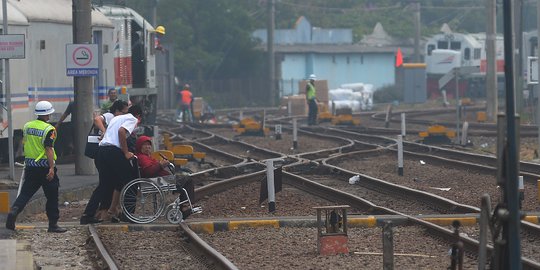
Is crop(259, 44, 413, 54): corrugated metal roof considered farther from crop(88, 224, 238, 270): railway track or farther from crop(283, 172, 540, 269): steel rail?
crop(88, 224, 238, 270): railway track

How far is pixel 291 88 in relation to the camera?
75250mm

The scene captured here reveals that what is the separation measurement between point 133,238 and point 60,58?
38.7ft

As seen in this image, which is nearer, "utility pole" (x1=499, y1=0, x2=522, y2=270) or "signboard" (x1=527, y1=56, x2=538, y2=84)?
"utility pole" (x1=499, y1=0, x2=522, y2=270)

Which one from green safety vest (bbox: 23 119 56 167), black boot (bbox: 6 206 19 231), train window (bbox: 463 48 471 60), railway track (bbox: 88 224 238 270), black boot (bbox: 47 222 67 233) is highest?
train window (bbox: 463 48 471 60)

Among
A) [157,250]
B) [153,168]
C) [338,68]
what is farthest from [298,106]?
[157,250]

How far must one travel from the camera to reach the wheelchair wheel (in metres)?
15.5

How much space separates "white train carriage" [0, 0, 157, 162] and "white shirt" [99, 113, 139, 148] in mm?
7440

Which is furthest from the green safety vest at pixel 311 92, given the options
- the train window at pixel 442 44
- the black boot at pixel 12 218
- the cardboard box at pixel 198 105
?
the train window at pixel 442 44

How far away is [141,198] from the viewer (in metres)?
15.6

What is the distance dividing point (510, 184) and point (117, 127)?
25.5 feet

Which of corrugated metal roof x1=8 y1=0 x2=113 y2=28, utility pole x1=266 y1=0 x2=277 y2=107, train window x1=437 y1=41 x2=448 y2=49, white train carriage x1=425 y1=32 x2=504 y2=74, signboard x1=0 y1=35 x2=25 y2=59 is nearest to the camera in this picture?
signboard x1=0 y1=35 x2=25 y2=59

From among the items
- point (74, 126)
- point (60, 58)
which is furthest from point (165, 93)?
point (74, 126)

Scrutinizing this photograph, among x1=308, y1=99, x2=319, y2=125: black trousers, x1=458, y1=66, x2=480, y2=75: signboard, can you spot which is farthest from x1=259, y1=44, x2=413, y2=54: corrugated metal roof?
x1=458, y1=66, x2=480, y2=75: signboard

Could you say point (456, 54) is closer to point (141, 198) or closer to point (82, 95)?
point (82, 95)
